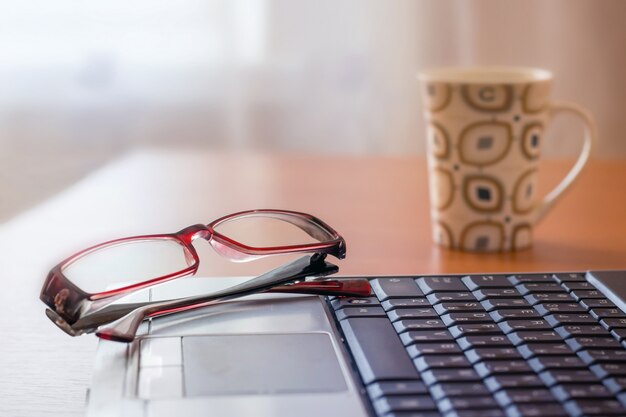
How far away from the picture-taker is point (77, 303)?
1.55 ft

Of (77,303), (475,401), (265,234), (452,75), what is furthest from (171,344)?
(452,75)

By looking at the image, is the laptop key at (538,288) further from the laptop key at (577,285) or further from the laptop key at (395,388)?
the laptop key at (395,388)

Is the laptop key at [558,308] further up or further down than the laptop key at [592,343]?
further down

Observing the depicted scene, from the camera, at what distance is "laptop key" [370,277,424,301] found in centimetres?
52

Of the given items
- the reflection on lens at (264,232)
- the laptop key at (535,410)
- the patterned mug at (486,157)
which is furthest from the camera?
the patterned mug at (486,157)

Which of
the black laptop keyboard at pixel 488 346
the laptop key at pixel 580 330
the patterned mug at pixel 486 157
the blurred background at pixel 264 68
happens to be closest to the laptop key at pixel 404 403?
the black laptop keyboard at pixel 488 346

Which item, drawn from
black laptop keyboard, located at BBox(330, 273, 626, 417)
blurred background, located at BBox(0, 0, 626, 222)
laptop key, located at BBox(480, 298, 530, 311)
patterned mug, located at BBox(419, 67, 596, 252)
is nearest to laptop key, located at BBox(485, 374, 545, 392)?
black laptop keyboard, located at BBox(330, 273, 626, 417)

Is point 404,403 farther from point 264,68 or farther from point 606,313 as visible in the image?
point 264,68

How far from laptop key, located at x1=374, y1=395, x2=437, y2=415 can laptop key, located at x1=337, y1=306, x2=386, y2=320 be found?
0.36 feet

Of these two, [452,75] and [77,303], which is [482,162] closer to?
[452,75]

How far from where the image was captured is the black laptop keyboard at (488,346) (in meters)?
0.38

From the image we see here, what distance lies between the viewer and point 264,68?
5.67 ft

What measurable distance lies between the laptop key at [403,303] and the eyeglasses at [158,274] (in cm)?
2

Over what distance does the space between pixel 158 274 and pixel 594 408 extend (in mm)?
245
